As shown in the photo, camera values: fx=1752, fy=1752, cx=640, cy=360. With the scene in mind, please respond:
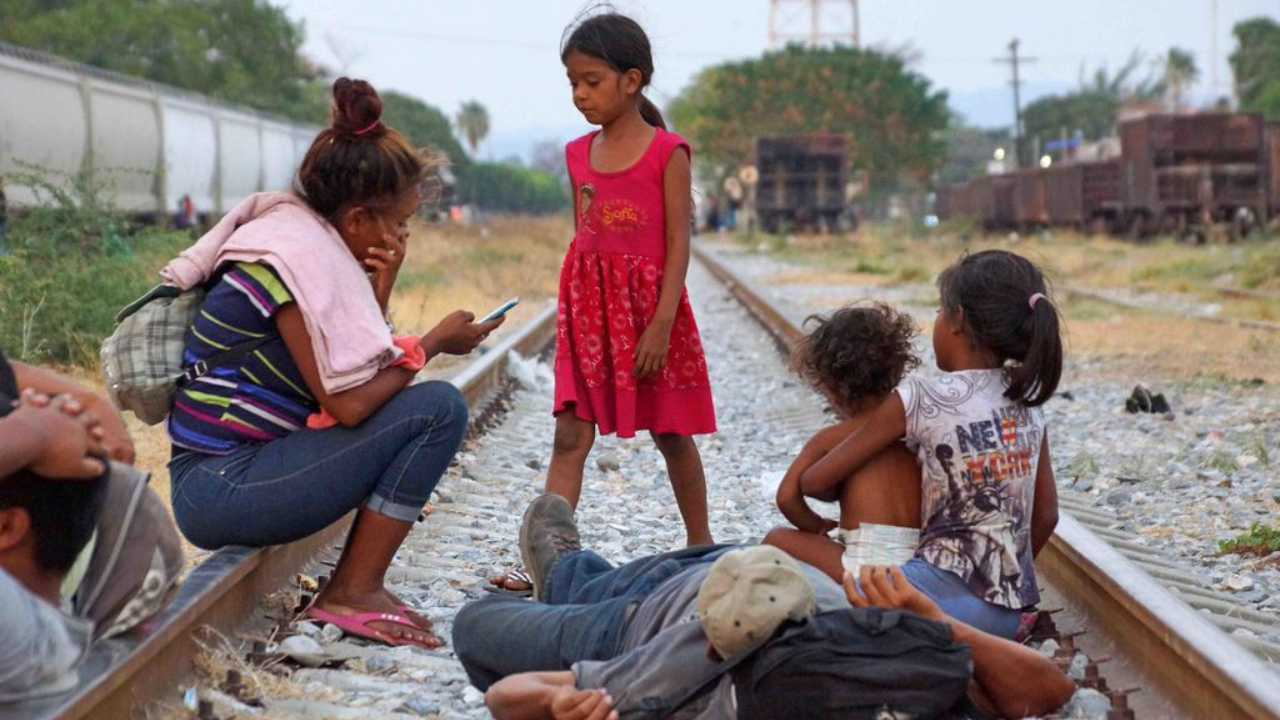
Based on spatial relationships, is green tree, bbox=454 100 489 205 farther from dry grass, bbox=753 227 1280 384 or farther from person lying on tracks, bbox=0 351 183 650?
person lying on tracks, bbox=0 351 183 650

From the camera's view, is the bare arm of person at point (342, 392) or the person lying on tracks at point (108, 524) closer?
the person lying on tracks at point (108, 524)

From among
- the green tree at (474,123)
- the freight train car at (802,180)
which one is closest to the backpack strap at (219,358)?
the freight train car at (802,180)

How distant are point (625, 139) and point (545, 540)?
1264 millimetres

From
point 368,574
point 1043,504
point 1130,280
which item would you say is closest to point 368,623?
point 368,574

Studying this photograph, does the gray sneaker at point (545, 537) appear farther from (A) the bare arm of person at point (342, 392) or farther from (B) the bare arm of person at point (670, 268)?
(B) the bare arm of person at point (670, 268)

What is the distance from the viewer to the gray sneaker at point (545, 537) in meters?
4.20

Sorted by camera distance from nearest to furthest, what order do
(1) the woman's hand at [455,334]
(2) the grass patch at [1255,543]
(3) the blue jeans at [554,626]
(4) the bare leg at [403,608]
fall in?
(3) the blue jeans at [554,626]
(4) the bare leg at [403,608]
(1) the woman's hand at [455,334]
(2) the grass patch at [1255,543]

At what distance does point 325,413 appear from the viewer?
4.16 meters

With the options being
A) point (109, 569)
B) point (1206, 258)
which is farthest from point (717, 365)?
point (1206, 258)

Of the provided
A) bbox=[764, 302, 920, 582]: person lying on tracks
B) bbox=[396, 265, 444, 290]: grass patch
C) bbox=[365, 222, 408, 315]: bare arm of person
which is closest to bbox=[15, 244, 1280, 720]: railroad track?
bbox=[764, 302, 920, 582]: person lying on tracks

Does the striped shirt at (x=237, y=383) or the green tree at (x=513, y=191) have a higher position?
the striped shirt at (x=237, y=383)

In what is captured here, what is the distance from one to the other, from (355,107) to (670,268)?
1124 millimetres

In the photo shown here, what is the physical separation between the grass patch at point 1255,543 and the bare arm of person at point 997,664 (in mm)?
2253

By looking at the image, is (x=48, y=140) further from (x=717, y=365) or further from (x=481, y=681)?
(x=481, y=681)
